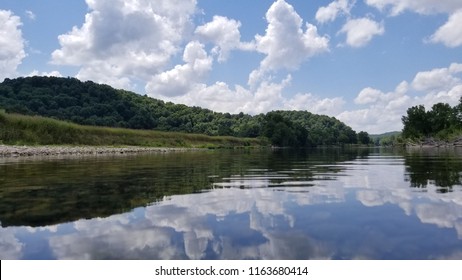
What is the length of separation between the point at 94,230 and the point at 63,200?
3.84 meters

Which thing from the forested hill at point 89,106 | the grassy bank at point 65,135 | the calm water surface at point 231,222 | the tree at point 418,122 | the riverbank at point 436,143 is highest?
the forested hill at point 89,106

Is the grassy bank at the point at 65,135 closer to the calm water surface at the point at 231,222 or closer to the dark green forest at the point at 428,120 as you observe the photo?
the calm water surface at the point at 231,222

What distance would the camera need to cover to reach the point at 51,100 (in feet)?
530

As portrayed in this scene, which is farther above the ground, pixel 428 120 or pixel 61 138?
pixel 428 120

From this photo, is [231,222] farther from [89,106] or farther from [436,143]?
[89,106]

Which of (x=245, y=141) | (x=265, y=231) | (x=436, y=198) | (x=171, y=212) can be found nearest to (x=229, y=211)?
(x=171, y=212)

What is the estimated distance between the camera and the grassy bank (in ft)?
174

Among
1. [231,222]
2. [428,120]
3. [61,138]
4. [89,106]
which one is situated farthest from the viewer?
[89,106]

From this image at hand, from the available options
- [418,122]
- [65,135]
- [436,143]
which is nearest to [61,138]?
[65,135]

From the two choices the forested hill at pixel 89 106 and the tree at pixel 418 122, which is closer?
the tree at pixel 418 122

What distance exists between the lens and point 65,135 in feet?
205

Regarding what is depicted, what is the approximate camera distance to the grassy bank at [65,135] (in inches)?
2084

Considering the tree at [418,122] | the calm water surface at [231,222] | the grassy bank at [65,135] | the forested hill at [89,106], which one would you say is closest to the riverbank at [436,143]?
the tree at [418,122]

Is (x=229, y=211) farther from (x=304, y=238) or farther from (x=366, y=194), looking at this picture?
(x=366, y=194)
